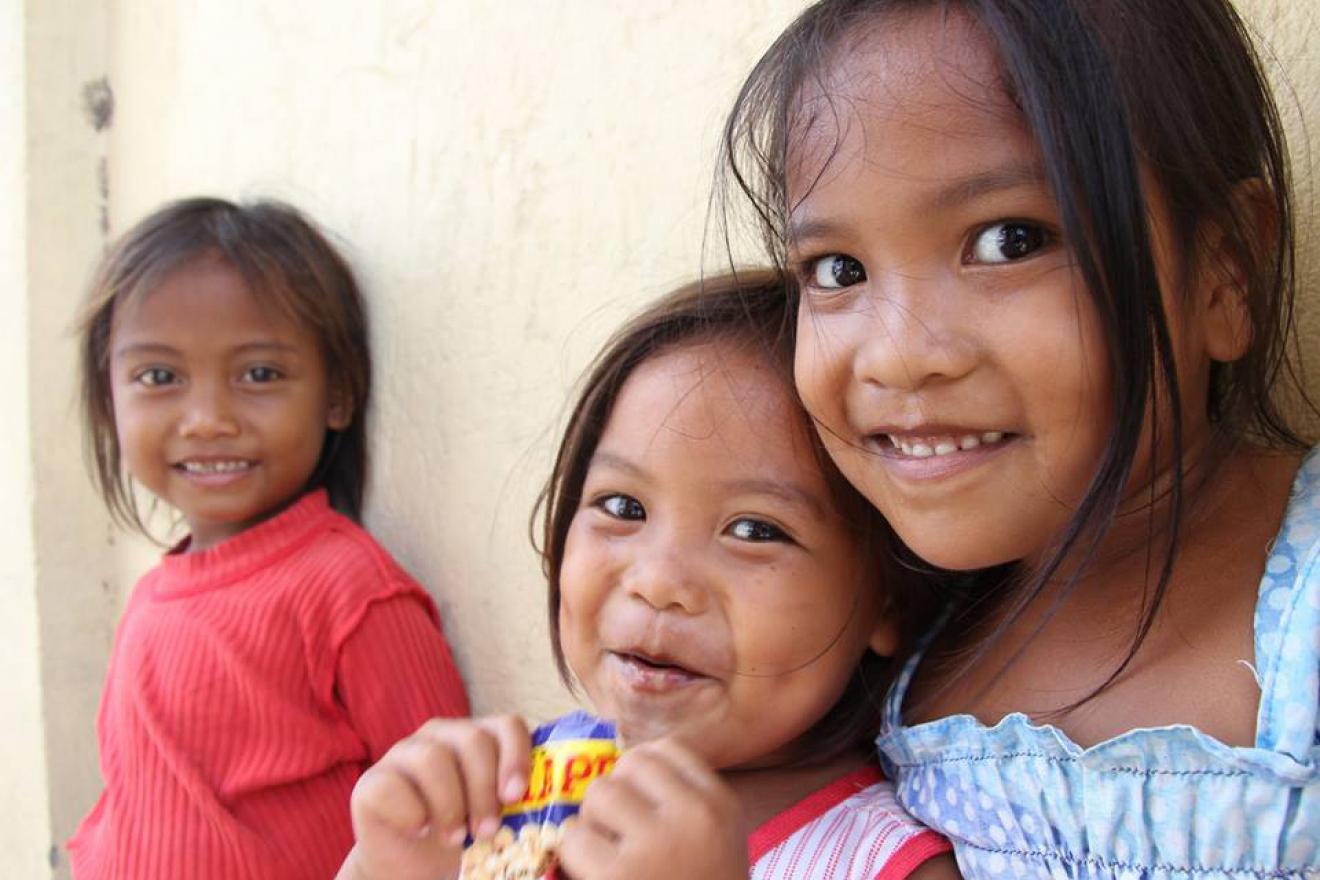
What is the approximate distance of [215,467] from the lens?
2158 millimetres

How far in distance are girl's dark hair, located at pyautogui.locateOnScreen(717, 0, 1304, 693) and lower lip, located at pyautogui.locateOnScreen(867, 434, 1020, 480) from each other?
9cm

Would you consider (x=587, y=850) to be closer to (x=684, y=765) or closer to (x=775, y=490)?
(x=684, y=765)

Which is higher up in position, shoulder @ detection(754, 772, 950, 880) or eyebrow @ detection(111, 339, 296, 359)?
eyebrow @ detection(111, 339, 296, 359)

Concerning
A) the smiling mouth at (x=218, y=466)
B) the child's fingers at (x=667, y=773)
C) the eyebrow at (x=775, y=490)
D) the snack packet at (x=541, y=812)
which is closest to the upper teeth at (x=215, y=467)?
the smiling mouth at (x=218, y=466)

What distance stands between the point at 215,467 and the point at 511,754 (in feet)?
4.21

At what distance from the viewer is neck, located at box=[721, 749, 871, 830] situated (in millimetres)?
1289

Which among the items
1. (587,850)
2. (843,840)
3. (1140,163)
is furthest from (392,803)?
(1140,163)

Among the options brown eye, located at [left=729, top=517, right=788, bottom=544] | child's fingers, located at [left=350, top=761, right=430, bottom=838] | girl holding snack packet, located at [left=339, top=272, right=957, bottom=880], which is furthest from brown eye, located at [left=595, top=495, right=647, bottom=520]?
child's fingers, located at [left=350, top=761, right=430, bottom=838]

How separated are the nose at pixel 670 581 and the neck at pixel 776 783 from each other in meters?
0.23

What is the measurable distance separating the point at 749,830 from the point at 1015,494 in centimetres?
46

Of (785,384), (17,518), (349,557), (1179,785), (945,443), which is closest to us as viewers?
(1179,785)

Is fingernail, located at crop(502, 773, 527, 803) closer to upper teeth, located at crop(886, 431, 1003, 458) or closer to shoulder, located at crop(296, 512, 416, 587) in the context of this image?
upper teeth, located at crop(886, 431, 1003, 458)

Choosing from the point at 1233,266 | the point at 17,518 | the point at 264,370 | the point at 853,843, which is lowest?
the point at 17,518

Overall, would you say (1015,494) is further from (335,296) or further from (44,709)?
Answer: (44,709)
